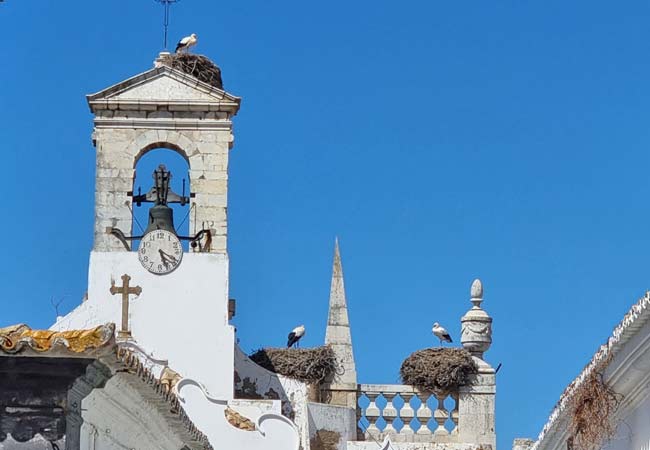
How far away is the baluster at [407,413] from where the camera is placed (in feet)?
91.9

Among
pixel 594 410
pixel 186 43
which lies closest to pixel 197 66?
pixel 186 43

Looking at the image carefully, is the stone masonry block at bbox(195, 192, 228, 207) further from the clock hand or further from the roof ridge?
the roof ridge

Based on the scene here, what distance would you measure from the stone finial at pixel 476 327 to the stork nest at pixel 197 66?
4338 mm

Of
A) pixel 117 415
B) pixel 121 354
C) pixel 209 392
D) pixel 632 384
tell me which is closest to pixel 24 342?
pixel 121 354

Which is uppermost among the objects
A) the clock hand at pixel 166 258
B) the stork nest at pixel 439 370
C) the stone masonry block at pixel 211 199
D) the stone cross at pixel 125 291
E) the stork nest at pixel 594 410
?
the stone masonry block at pixel 211 199

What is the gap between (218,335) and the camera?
26.7 meters

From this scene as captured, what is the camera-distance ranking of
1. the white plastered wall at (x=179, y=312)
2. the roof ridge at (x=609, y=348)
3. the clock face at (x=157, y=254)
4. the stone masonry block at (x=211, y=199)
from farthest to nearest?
the stone masonry block at (x=211, y=199) < the clock face at (x=157, y=254) < the white plastered wall at (x=179, y=312) < the roof ridge at (x=609, y=348)

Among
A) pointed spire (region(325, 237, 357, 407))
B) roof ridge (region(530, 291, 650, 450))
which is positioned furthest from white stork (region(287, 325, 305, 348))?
roof ridge (region(530, 291, 650, 450))

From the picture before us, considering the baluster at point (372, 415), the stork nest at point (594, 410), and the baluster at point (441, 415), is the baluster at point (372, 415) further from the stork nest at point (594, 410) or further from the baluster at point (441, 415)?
the stork nest at point (594, 410)

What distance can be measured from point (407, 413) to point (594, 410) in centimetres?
1182

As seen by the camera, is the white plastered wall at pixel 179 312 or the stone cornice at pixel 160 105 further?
the stone cornice at pixel 160 105

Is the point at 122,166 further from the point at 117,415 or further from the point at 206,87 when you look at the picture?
the point at 117,415

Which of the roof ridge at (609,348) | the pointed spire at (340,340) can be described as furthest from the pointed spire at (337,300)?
the roof ridge at (609,348)

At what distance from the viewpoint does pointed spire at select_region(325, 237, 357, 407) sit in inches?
1110
